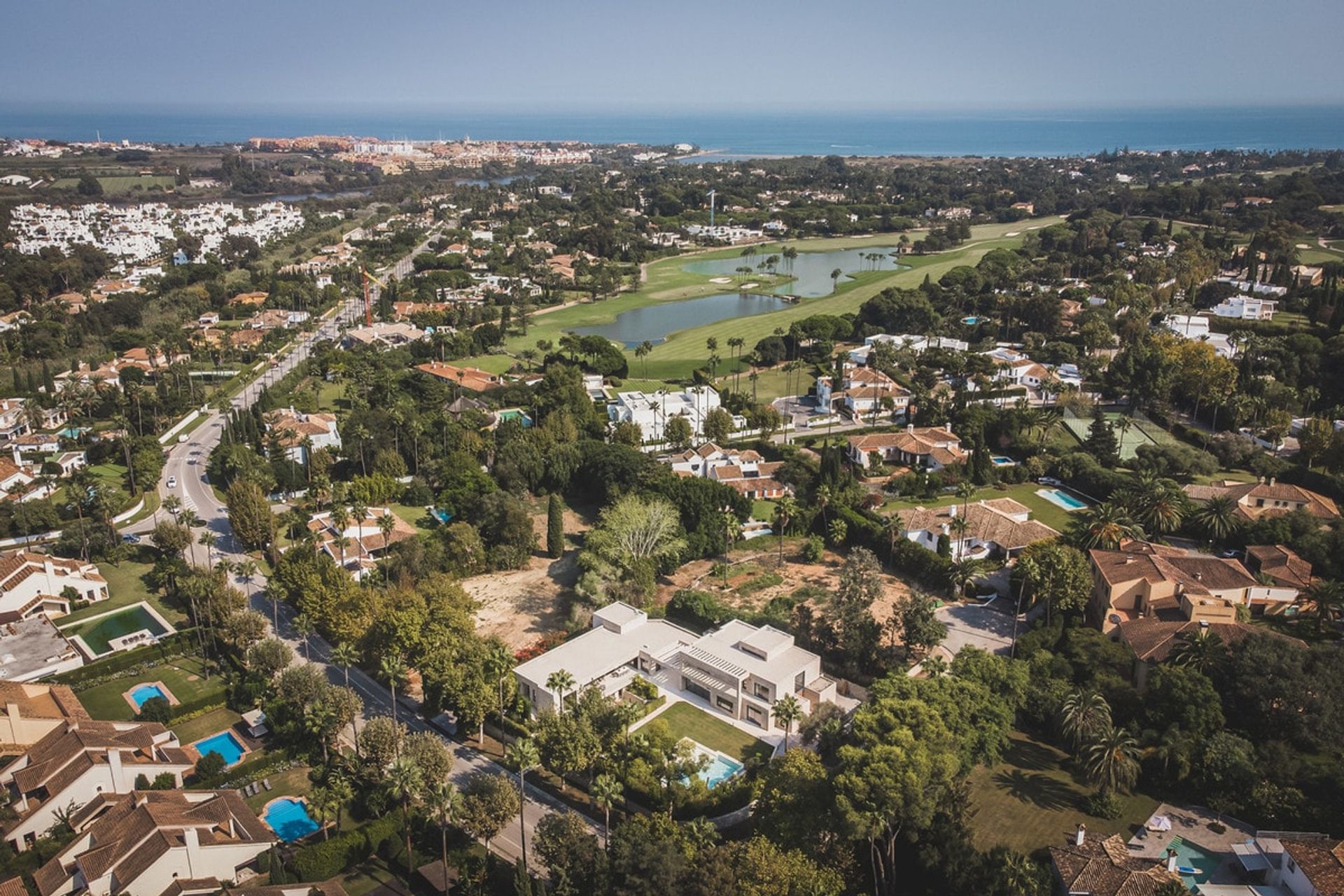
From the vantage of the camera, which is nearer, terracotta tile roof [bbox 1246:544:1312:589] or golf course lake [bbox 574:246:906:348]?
terracotta tile roof [bbox 1246:544:1312:589]

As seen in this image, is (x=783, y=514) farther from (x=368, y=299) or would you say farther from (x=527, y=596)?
(x=368, y=299)

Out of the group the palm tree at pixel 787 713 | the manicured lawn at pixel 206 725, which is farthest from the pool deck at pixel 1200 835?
the manicured lawn at pixel 206 725

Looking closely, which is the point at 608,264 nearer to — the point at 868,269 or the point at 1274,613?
the point at 868,269

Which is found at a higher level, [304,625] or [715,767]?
[304,625]

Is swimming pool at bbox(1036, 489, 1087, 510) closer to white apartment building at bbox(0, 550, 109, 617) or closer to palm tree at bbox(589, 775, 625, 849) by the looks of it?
palm tree at bbox(589, 775, 625, 849)

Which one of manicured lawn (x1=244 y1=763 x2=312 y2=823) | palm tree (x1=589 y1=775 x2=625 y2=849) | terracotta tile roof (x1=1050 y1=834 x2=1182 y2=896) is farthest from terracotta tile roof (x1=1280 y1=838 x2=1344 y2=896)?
manicured lawn (x1=244 y1=763 x2=312 y2=823)

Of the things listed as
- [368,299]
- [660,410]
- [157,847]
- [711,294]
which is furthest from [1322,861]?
[368,299]

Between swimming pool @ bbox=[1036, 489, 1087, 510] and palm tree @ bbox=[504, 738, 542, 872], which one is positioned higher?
palm tree @ bbox=[504, 738, 542, 872]
